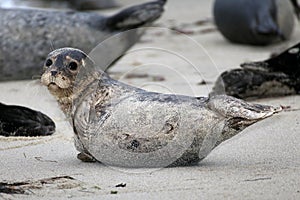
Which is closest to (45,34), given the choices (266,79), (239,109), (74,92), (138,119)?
(266,79)

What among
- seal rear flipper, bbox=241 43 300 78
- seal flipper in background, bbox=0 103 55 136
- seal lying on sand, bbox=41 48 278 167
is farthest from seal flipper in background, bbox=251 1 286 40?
seal lying on sand, bbox=41 48 278 167

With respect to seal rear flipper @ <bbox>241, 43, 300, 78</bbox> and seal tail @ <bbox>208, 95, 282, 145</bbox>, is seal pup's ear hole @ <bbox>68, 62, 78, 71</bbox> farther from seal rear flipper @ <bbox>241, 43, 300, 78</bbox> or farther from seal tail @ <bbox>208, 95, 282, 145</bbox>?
seal rear flipper @ <bbox>241, 43, 300, 78</bbox>

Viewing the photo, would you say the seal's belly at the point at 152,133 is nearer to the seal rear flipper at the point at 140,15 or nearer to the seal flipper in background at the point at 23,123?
the seal flipper in background at the point at 23,123

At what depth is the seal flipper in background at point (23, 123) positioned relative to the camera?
368cm

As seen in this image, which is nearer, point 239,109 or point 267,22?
point 239,109

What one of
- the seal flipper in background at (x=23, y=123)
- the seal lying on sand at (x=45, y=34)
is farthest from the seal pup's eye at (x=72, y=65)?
the seal lying on sand at (x=45, y=34)

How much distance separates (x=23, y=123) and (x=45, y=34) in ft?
5.96

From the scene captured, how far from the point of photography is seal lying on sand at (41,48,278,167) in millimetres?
2934

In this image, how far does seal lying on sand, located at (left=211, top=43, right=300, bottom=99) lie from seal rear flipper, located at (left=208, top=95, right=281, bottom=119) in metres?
1.40

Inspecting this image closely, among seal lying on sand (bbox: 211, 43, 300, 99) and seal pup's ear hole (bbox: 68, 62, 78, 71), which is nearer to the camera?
seal pup's ear hole (bbox: 68, 62, 78, 71)

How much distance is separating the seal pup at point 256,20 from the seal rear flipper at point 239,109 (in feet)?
11.4

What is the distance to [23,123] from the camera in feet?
12.2

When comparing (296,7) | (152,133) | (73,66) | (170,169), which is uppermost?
(73,66)

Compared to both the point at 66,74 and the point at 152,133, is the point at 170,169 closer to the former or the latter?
the point at 152,133
